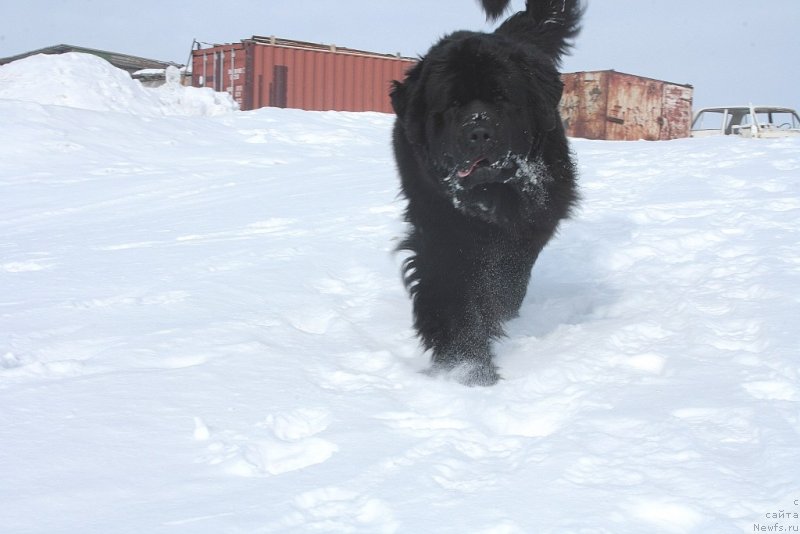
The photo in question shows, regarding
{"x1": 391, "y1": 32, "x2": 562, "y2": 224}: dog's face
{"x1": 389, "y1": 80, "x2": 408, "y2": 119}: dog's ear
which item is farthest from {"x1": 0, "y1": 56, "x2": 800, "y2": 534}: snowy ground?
{"x1": 389, "y1": 80, "x2": 408, "y2": 119}: dog's ear

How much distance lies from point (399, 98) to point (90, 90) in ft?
37.2

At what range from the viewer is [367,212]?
6.05m

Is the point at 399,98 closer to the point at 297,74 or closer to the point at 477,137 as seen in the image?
the point at 477,137

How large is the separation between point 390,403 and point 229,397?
55 centimetres

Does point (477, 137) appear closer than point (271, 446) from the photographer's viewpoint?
No

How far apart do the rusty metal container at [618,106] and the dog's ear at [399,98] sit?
41.2ft

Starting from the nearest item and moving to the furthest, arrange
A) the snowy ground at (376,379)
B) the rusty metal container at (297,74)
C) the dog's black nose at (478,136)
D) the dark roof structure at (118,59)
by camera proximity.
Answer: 1. the snowy ground at (376,379)
2. the dog's black nose at (478,136)
3. the rusty metal container at (297,74)
4. the dark roof structure at (118,59)

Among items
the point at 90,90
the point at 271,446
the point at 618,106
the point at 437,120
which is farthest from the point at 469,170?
the point at 618,106

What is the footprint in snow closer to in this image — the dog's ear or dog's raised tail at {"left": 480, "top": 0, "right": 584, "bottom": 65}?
the dog's ear

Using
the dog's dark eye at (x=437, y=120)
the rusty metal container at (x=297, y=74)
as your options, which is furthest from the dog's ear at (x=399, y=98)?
the rusty metal container at (x=297, y=74)

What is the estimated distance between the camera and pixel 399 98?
3314mm

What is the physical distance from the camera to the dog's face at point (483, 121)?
2.92 m

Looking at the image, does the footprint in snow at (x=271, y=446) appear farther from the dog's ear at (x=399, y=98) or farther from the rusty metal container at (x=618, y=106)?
the rusty metal container at (x=618, y=106)

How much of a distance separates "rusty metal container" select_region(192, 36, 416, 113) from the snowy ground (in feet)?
38.5
